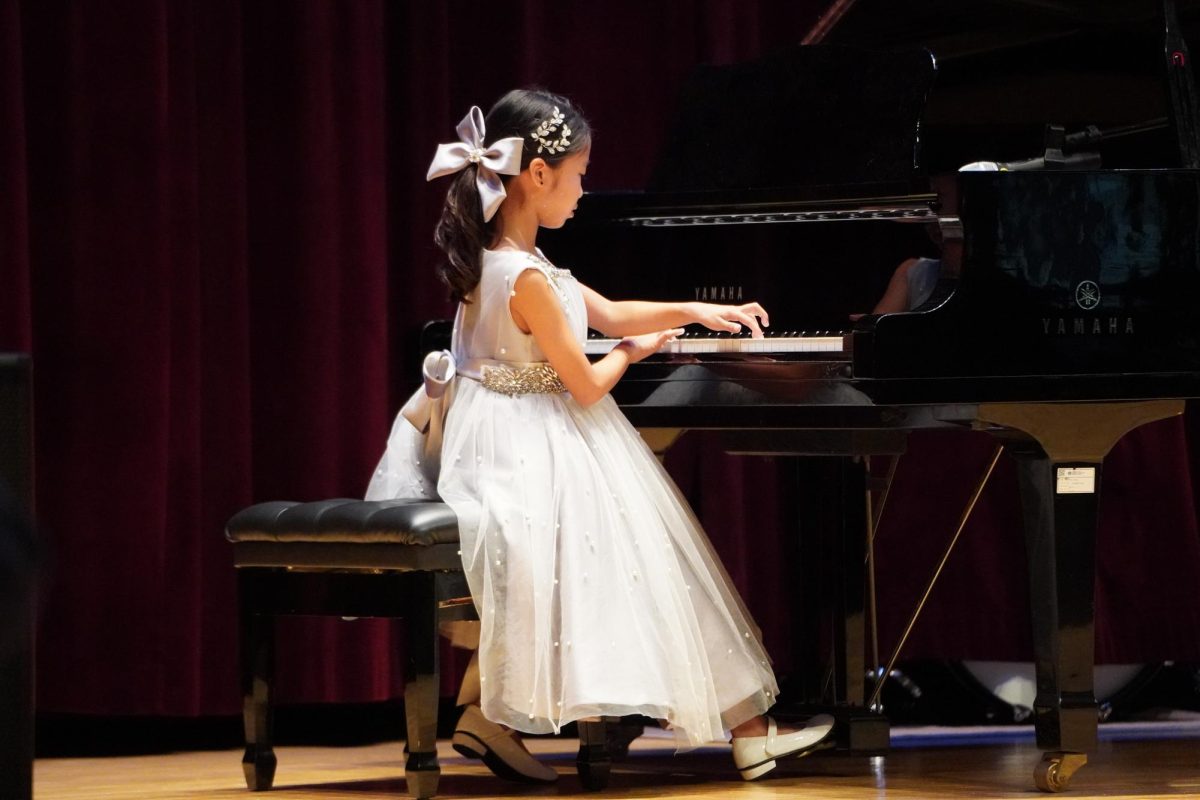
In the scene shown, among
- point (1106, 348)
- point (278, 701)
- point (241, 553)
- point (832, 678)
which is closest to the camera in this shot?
point (1106, 348)

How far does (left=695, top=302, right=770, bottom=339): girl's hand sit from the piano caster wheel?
36.1 inches

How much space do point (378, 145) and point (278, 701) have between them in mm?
1409

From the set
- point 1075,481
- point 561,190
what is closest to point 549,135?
point 561,190

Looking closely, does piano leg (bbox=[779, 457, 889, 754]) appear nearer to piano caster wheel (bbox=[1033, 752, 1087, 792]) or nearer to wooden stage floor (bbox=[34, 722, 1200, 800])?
wooden stage floor (bbox=[34, 722, 1200, 800])

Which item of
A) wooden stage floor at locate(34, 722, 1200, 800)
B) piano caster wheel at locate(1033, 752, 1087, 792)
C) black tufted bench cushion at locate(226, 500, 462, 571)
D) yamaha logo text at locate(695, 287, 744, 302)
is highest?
yamaha logo text at locate(695, 287, 744, 302)

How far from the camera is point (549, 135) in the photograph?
121 inches

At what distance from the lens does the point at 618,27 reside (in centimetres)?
451

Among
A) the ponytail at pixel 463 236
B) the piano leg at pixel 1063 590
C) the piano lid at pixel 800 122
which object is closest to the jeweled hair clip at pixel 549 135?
the ponytail at pixel 463 236

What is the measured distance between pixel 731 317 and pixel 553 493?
0.46 m

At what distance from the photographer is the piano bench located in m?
2.83

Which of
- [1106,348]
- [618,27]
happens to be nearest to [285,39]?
[618,27]

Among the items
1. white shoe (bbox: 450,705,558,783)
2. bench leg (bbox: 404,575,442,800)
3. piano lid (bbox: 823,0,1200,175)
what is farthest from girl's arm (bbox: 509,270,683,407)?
piano lid (bbox: 823,0,1200,175)

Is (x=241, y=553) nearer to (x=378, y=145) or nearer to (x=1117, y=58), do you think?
(x=378, y=145)

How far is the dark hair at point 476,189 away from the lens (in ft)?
10.1
